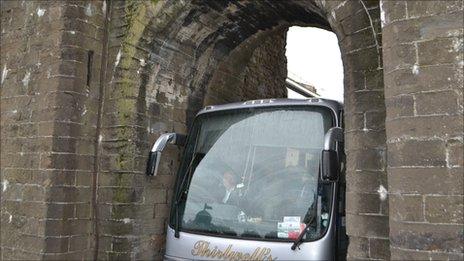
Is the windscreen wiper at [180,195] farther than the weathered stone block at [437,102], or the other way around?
the windscreen wiper at [180,195]

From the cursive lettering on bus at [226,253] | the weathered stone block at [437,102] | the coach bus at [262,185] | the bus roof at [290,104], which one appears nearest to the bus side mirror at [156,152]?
the coach bus at [262,185]

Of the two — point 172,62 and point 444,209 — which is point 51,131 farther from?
point 444,209

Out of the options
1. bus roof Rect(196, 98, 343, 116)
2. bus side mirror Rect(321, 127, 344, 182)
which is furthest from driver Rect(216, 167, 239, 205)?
bus side mirror Rect(321, 127, 344, 182)

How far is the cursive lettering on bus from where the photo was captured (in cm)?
377

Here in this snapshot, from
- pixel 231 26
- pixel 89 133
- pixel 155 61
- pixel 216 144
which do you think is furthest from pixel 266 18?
pixel 89 133

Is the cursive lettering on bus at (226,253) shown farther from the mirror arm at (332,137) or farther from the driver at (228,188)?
the mirror arm at (332,137)

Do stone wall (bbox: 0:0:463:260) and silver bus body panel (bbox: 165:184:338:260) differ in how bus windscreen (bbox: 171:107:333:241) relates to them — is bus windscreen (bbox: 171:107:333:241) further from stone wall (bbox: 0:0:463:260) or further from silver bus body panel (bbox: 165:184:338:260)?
stone wall (bbox: 0:0:463:260)

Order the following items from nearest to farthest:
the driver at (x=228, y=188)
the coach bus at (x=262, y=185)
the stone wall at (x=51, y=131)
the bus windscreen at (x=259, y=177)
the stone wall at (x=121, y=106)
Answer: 1. the stone wall at (x=121, y=106)
2. the coach bus at (x=262, y=185)
3. the bus windscreen at (x=259, y=177)
4. the driver at (x=228, y=188)
5. the stone wall at (x=51, y=131)

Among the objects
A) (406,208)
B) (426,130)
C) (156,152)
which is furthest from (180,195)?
(426,130)

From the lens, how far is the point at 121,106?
4.92 metres

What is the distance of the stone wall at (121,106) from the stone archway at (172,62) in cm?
1

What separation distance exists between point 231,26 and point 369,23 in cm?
224

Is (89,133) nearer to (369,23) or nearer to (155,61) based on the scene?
(155,61)

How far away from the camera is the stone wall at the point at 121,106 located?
3506mm
